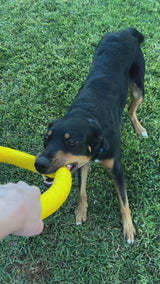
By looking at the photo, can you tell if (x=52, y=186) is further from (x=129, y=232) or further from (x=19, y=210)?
(x=129, y=232)

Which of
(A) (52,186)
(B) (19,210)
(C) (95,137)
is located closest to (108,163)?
(C) (95,137)

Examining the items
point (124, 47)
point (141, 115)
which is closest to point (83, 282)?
point (141, 115)

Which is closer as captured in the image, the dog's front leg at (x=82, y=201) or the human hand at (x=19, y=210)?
the human hand at (x=19, y=210)

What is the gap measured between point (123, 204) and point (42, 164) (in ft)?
4.46

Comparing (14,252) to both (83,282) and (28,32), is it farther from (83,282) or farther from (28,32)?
(28,32)

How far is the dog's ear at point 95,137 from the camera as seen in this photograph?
9.06 ft

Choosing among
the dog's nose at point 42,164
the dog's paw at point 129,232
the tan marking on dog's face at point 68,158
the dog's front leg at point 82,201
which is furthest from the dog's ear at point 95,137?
the dog's paw at point 129,232

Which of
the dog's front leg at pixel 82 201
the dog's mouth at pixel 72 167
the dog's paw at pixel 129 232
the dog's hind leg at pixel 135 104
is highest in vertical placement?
the dog's mouth at pixel 72 167

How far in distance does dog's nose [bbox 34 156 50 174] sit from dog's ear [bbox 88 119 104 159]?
537 mm

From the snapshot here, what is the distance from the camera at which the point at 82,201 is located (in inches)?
140

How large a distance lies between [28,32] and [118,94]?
3.94m

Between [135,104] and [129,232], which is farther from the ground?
[135,104]

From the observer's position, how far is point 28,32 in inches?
255

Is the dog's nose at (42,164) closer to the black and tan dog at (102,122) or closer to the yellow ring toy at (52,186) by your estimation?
the black and tan dog at (102,122)
